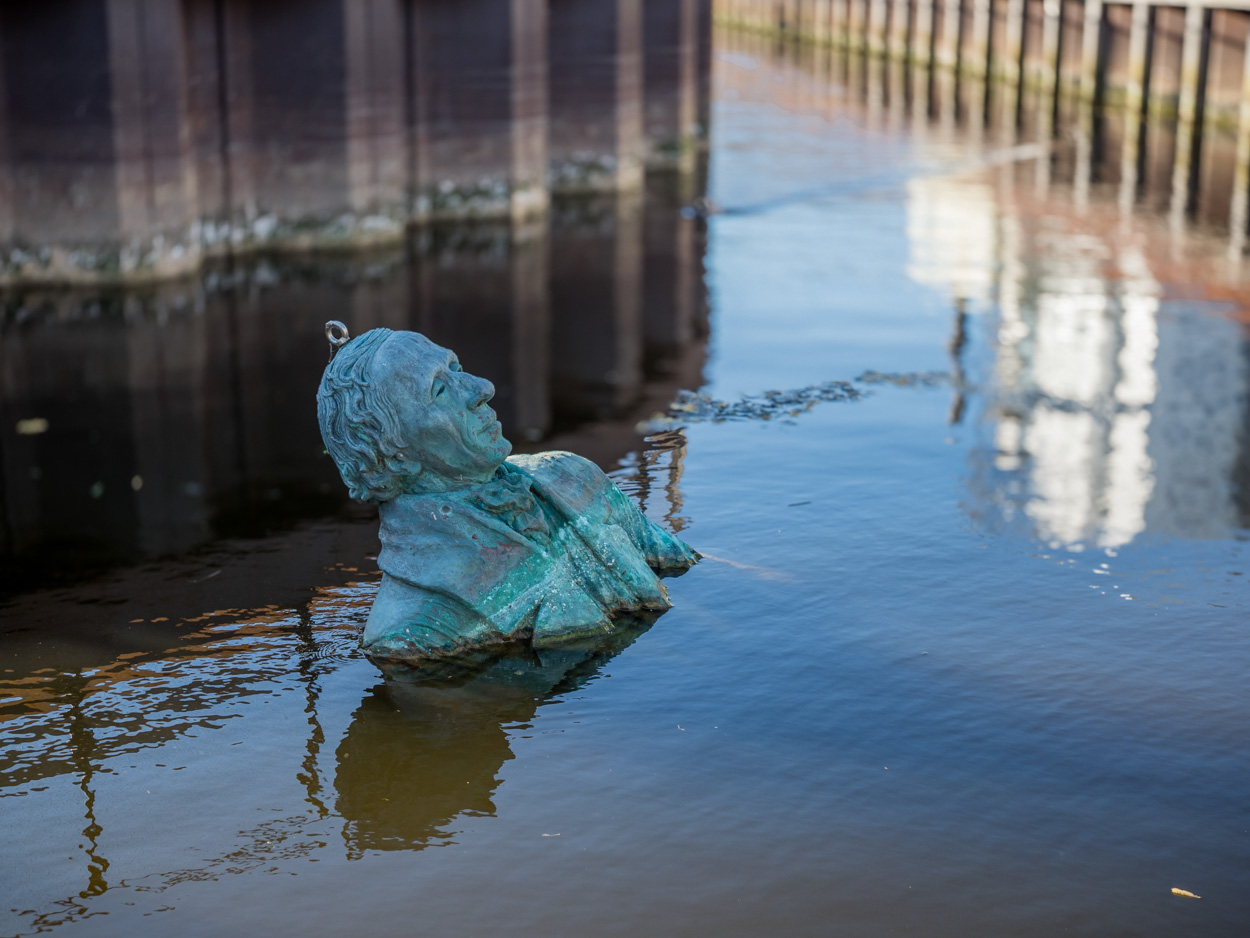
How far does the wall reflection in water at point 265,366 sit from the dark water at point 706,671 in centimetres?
5

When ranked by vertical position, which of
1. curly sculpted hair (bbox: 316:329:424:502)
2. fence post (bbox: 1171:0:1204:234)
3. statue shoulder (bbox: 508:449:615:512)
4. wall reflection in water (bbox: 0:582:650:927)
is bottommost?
wall reflection in water (bbox: 0:582:650:927)

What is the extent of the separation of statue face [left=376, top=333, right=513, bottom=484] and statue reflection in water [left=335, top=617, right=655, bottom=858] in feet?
2.48

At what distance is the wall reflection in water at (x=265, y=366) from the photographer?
8.38 m

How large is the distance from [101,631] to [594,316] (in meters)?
7.74

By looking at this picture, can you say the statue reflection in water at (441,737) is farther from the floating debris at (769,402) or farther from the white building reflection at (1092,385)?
the floating debris at (769,402)

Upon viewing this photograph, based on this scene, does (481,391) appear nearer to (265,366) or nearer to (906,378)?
(906,378)

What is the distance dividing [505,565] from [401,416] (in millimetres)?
749

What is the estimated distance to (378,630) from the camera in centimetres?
588

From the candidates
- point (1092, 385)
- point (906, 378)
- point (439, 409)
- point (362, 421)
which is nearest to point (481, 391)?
point (439, 409)

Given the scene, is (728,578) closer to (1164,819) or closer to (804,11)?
(1164,819)

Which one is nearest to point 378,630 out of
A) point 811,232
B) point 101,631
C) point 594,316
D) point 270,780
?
point 270,780

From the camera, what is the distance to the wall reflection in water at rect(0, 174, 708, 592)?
838 centimetres

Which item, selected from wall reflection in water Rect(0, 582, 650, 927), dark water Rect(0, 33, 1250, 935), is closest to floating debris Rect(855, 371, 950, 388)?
dark water Rect(0, 33, 1250, 935)

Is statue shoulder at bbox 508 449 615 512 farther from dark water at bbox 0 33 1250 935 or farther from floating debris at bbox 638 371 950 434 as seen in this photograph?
floating debris at bbox 638 371 950 434
